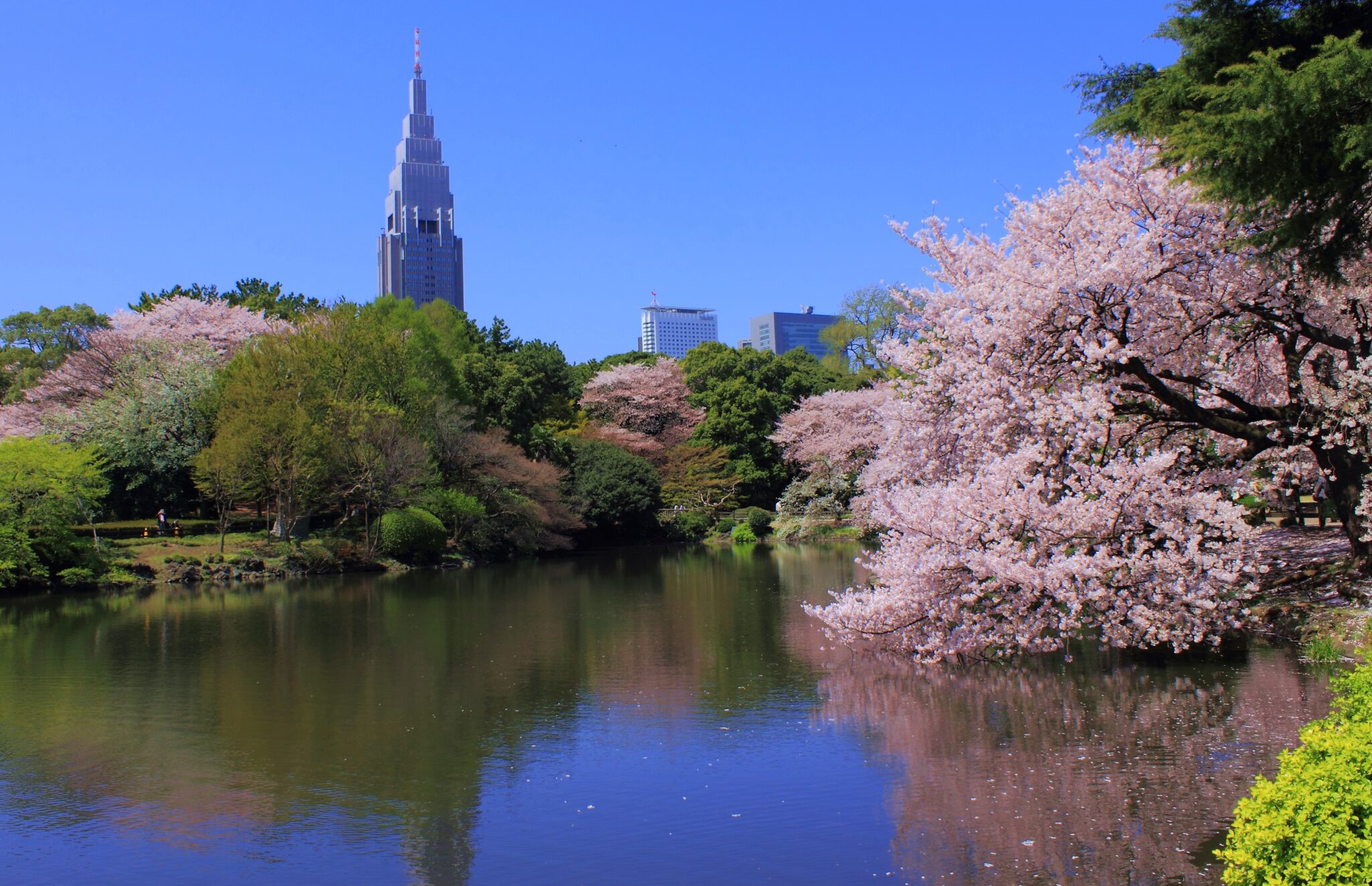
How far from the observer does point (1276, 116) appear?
834cm

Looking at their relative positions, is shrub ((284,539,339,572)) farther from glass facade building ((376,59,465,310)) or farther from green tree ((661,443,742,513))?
glass facade building ((376,59,465,310))

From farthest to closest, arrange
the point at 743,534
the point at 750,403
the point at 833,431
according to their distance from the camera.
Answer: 1. the point at 750,403
2. the point at 743,534
3. the point at 833,431

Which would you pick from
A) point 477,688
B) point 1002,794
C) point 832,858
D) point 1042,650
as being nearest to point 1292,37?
point 1042,650

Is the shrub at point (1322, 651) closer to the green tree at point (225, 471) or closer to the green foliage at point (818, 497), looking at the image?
the green tree at point (225, 471)

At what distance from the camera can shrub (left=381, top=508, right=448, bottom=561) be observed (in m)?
31.5

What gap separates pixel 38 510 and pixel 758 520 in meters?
26.2

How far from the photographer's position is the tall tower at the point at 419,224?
16888cm

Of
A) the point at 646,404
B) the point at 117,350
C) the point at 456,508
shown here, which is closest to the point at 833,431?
the point at 646,404

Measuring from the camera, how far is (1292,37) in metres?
10.2

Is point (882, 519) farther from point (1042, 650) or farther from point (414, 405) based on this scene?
point (414, 405)

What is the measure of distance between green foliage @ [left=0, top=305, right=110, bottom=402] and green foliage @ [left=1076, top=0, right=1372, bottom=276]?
42.4 meters

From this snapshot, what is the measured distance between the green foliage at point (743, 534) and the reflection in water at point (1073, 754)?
29.6 meters

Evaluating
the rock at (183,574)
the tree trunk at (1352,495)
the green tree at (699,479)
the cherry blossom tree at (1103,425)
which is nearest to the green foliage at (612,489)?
the green tree at (699,479)

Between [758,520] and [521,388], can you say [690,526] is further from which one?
[521,388]
